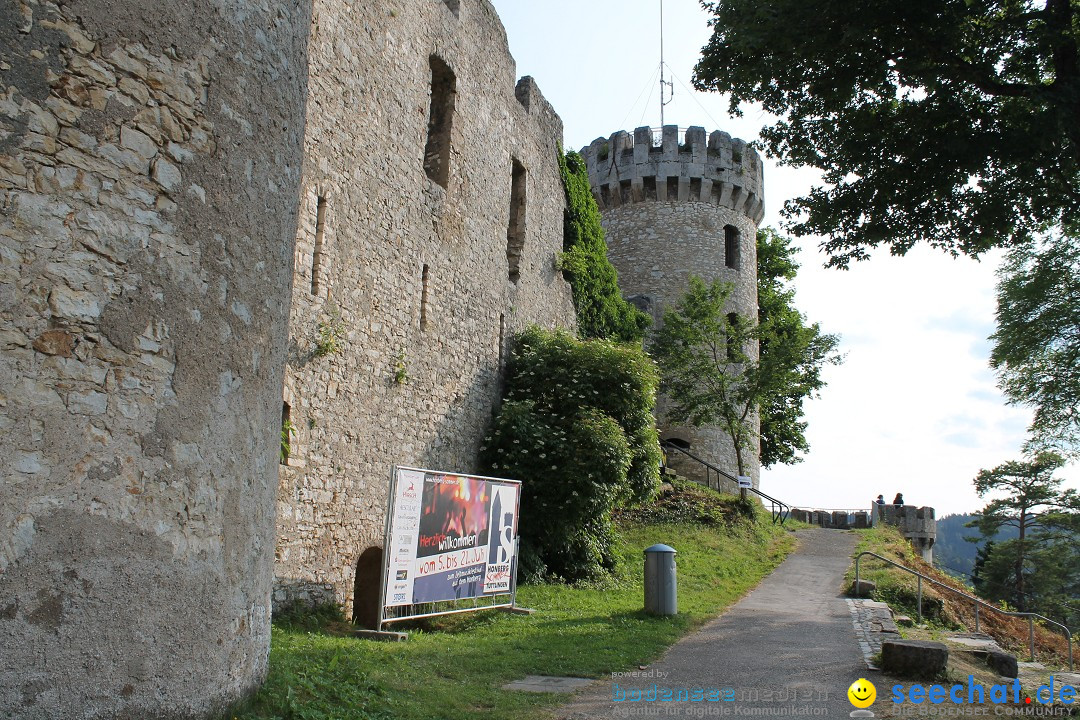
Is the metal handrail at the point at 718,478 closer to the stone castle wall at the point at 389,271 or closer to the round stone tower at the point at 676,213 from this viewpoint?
the round stone tower at the point at 676,213

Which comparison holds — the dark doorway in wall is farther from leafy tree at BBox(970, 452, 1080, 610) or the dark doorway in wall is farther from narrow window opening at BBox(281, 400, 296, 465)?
leafy tree at BBox(970, 452, 1080, 610)

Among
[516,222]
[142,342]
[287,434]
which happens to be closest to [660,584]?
[287,434]

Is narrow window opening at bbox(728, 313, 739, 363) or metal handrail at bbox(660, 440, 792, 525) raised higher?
narrow window opening at bbox(728, 313, 739, 363)

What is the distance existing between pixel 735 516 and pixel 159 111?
18.4m

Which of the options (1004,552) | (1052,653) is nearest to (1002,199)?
(1052,653)

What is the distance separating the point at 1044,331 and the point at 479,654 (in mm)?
18789

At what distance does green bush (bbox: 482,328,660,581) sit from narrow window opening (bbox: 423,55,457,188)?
4.00 m

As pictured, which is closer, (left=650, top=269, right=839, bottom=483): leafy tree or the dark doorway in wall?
the dark doorway in wall

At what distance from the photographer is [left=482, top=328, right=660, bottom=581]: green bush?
46.6 ft

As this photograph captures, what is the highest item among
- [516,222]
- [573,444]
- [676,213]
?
[676,213]

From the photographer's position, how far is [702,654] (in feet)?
28.5

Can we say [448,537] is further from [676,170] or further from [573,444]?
[676,170]

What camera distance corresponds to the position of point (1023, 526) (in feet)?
117

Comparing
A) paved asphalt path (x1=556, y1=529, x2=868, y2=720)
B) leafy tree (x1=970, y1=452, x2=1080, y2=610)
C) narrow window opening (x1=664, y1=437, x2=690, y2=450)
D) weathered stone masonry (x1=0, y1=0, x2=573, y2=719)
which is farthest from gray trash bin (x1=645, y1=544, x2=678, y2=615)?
leafy tree (x1=970, y1=452, x2=1080, y2=610)
